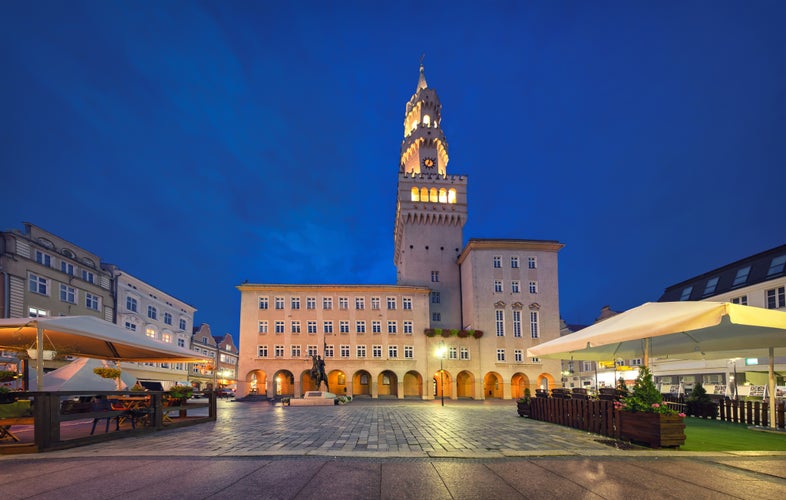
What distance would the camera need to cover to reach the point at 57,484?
638cm

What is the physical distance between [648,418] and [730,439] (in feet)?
13.1

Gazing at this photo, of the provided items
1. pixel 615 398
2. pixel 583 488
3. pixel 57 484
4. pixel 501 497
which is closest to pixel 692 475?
pixel 583 488

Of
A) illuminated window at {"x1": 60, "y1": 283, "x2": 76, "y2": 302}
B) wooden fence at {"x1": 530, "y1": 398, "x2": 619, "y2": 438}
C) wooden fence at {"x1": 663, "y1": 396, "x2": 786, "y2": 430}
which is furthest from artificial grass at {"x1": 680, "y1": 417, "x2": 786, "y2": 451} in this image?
illuminated window at {"x1": 60, "y1": 283, "x2": 76, "y2": 302}

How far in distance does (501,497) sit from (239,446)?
6325mm

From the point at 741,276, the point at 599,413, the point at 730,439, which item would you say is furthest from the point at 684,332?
the point at 741,276

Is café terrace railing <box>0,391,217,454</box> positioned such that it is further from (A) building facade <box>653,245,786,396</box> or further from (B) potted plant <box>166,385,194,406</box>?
(A) building facade <box>653,245,786,396</box>

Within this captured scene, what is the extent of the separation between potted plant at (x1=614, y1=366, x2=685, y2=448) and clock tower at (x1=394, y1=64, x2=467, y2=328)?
4350cm

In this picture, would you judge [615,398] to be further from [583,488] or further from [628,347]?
[583,488]

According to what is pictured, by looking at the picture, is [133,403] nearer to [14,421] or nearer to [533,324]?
[14,421]

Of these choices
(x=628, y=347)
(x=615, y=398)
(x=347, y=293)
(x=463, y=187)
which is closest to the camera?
(x=615, y=398)

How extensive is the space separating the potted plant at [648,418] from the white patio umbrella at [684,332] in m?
1.16

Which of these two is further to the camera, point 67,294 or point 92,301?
point 92,301

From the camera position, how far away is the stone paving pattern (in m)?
6.04

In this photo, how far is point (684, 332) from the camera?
43.0 feet
